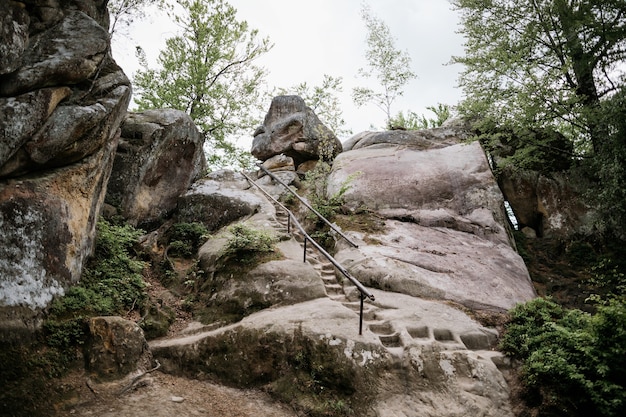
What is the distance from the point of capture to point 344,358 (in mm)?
5180

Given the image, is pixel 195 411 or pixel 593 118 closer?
pixel 195 411

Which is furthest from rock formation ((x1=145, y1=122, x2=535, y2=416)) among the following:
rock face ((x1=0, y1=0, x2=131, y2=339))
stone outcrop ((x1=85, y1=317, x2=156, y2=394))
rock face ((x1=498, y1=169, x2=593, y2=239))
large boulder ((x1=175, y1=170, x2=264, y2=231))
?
rock face ((x1=0, y1=0, x2=131, y2=339))

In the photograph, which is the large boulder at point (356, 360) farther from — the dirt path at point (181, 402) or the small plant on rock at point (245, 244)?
the small plant on rock at point (245, 244)

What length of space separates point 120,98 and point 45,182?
253 cm

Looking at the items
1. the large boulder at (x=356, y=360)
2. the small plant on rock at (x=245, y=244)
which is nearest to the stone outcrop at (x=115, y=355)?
the large boulder at (x=356, y=360)

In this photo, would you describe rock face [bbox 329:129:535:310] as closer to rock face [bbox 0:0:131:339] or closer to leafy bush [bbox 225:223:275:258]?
leafy bush [bbox 225:223:275:258]

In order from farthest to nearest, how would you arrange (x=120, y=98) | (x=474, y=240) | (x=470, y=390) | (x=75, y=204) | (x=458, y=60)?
(x=458, y=60) → (x=474, y=240) → (x=120, y=98) → (x=75, y=204) → (x=470, y=390)

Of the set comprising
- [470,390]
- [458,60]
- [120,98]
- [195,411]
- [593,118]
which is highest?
[458,60]

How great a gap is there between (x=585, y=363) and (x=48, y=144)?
354 inches

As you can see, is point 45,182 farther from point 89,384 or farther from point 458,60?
point 458,60

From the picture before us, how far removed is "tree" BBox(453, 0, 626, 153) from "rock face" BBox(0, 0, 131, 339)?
1104cm

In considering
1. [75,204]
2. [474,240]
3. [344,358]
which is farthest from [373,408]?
[474,240]

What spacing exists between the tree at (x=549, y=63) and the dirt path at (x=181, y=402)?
10.6m

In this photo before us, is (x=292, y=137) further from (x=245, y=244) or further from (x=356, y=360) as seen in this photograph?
(x=356, y=360)
